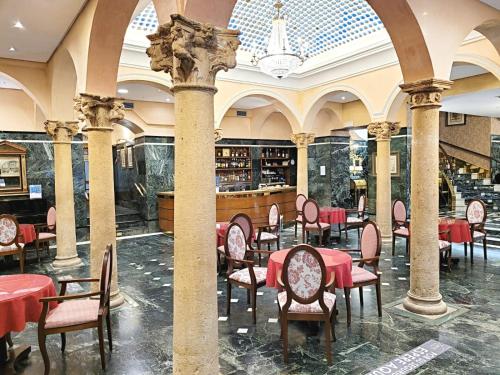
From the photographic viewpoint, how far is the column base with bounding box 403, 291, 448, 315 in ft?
14.1

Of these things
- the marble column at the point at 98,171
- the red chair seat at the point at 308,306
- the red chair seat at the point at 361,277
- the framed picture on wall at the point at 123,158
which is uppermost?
the framed picture on wall at the point at 123,158

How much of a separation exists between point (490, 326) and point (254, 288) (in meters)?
2.76

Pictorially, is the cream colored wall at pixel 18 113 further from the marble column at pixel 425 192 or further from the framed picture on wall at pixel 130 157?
the marble column at pixel 425 192

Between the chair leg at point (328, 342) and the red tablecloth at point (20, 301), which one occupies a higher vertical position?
the red tablecloth at point (20, 301)

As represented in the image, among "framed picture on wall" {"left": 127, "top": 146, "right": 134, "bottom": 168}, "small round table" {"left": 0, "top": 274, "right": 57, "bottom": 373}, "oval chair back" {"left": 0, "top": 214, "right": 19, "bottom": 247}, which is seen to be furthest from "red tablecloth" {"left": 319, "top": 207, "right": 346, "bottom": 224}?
"framed picture on wall" {"left": 127, "top": 146, "right": 134, "bottom": 168}

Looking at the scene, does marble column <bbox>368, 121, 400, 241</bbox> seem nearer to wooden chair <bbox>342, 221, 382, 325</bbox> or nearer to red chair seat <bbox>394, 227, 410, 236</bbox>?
red chair seat <bbox>394, 227, 410, 236</bbox>

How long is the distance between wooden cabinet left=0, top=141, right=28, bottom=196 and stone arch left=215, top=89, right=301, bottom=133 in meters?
5.70

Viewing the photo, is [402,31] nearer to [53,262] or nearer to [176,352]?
[176,352]

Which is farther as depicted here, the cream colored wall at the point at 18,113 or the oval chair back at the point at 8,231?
the cream colored wall at the point at 18,113

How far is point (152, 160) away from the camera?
11.7 m

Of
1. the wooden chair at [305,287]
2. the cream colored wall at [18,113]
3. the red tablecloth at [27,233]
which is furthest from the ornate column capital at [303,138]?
the wooden chair at [305,287]

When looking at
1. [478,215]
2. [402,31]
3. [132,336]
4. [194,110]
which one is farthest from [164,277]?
[478,215]

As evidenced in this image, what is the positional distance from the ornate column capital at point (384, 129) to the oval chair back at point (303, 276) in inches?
246

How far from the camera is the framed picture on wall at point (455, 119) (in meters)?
15.2
